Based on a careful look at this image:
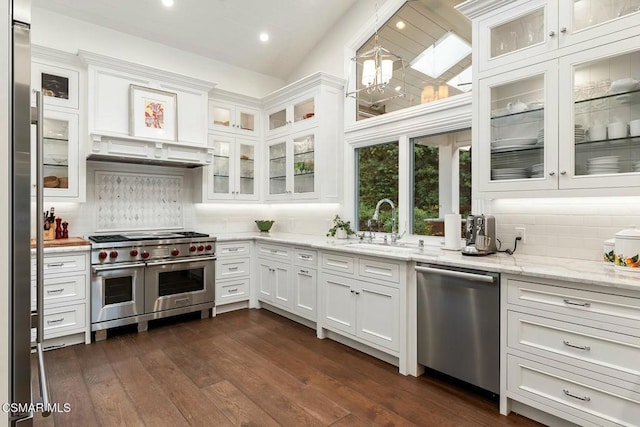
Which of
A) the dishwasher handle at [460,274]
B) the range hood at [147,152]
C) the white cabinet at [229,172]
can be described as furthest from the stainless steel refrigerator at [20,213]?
the white cabinet at [229,172]

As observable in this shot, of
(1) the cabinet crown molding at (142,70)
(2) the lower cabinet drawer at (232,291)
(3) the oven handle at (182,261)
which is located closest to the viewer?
(1) the cabinet crown molding at (142,70)

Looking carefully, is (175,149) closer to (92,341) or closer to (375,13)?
(92,341)

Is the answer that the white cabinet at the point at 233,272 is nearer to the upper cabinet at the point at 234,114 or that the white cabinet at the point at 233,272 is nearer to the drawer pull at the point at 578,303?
the upper cabinet at the point at 234,114

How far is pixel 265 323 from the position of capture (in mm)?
3998

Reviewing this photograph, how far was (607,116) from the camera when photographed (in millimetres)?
2172

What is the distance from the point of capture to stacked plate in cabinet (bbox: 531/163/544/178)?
238 cm

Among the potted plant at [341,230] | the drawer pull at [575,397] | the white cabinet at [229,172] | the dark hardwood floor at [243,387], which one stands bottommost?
the dark hardwood floor at [243,387]

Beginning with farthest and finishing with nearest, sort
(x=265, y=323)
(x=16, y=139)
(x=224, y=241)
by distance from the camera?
1. (x=224, y=241)
2. (x=265, y=323)
3. (x=16, y=139)

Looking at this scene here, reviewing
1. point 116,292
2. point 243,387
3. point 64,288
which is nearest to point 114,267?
point 116,292

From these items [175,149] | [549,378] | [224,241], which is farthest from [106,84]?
[549,378]

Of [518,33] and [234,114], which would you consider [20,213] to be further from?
[234,114]

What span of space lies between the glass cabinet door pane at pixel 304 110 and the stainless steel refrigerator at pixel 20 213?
3.48 m

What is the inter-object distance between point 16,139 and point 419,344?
268 cm

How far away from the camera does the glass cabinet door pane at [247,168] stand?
4.89m
